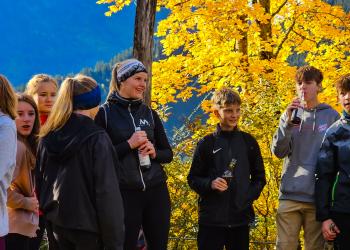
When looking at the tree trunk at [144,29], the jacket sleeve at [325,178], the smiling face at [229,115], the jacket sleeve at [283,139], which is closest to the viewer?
the jacket sleeve at [325,178]

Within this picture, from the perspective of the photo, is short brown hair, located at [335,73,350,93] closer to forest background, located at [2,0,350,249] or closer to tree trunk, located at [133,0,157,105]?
tree trunk, located at [133,0,157,105]

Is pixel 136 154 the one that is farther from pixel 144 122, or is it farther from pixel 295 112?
pixel 295 112

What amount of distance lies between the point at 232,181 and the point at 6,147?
6.57ft

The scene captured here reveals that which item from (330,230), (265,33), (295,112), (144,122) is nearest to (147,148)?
(144,122)

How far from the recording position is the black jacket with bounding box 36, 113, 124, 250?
295 cm

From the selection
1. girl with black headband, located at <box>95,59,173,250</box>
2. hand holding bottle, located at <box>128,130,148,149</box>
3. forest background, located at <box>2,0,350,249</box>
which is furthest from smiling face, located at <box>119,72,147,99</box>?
forest background, located at <box>2,0,350,249</box>

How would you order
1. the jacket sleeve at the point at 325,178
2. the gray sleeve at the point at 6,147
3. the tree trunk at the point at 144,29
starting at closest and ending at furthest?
the gray sleeve at the point at 6,147 → the jacket sleeve at the point at 325,178 → the tree trunk at the point at 144,29

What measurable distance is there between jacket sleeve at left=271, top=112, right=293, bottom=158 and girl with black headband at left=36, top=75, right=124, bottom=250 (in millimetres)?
1685

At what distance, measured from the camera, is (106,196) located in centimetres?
294

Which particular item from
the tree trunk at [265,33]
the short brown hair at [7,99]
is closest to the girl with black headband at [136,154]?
the short brown hair at [7,99]

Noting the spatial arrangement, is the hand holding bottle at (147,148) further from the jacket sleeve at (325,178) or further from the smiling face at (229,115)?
the jacket sleeve at (325,178)

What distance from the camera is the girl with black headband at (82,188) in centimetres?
295

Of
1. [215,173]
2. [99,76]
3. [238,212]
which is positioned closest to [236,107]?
[215,173]

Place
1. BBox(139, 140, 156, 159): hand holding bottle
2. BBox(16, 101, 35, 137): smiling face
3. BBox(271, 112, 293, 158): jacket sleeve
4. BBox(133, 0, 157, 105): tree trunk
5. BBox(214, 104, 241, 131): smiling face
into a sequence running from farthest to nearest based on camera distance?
1. BBox(133, 0, 157, 105): tree trunk
2. BBox(214, 104, 241, 131): smiling face
3. BBox(271, 112, 293, 158): jacket sleeve
4. BBox(16, 101, 35, 137): smiling face
5. BBox(139, 140, 156, 159): hand holding bottle
